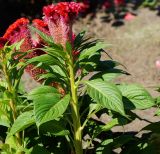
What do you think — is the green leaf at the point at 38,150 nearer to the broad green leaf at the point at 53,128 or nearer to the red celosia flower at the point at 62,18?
the broad green leaf at the point at 53,128

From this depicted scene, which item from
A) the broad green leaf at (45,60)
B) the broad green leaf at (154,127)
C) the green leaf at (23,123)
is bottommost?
the broad green leaf at (154,127)

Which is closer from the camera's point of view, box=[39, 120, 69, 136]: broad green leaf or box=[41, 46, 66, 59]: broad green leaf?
box=[41, 46, 66, 59]: broad green leaf

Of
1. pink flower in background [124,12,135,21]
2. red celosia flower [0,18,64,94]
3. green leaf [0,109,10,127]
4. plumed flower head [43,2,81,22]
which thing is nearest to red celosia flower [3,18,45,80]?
red celosia flower [0,18,64,94]

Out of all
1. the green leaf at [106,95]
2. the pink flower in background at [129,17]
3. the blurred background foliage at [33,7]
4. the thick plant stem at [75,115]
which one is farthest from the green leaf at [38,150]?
the blurred background foliage at [33,7]

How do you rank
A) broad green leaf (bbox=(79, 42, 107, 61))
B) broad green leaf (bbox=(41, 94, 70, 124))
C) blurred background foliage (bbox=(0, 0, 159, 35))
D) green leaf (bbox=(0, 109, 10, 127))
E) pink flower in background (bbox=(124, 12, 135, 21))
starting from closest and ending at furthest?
1. broad green leaf (bbox=(41, 94, 70, 124))
2. broad green leaf (bbox=(79, 42, 107, 61))
3. green leaf (bbox=(0, 109, 10, 127))
4. pink flower in background (bbox=(124, 12, 135, 21))
5. blurred background foliage (bbox=(0, 0, 159, 35))

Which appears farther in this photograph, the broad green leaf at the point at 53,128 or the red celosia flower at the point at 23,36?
the red celosia flower at the point at 23,36

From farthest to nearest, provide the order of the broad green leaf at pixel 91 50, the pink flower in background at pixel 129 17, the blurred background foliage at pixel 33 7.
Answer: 1. the blurred background foliage at pixel 33 7
2. the pink flower in background at pixel 129 17
3. the broad green leaf at pixel 91 50

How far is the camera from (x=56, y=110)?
2.30m

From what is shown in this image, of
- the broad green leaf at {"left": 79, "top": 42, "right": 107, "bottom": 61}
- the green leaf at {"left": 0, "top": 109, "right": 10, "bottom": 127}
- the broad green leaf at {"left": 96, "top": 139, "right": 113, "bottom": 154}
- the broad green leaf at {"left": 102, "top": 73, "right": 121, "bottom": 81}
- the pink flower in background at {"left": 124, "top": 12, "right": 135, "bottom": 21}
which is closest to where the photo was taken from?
the broad green leaf at {"left": 79, "top": 42, "right": 107, "bottom": 61}

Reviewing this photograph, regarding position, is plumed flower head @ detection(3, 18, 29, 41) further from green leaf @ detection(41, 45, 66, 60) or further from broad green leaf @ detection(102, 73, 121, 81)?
broad green leaf @ detection(102, 73, 121, 81)

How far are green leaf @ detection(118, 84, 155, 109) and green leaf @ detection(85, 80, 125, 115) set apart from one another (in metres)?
0.19

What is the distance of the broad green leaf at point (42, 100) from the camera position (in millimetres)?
2250

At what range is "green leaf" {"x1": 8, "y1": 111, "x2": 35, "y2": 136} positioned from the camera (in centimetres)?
245

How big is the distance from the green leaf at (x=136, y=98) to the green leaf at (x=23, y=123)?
1.70ft
